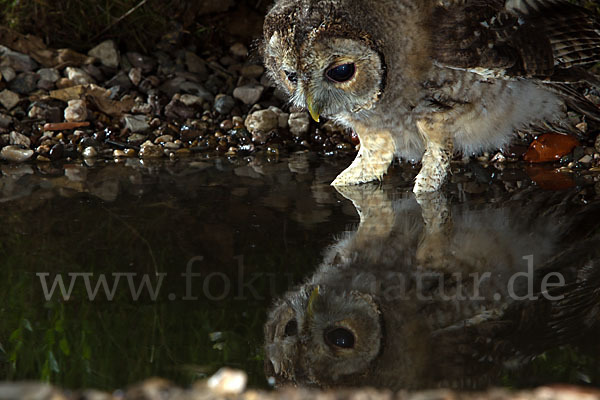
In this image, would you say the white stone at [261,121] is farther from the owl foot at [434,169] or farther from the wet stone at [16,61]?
the wet stone at [16,61]

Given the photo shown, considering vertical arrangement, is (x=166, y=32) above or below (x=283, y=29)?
below

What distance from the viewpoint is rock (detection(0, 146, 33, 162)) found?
425 cm

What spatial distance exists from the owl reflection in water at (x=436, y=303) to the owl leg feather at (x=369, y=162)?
561mm

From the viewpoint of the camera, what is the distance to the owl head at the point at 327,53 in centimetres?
309

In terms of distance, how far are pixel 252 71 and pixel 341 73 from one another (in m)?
2.06

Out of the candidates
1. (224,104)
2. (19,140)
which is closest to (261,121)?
(224,104)

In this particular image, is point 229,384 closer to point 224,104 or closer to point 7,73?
point 224,104

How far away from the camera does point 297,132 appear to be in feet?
15.0

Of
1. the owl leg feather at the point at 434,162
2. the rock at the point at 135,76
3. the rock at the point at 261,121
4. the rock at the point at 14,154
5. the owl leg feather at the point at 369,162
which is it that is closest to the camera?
the owl leg feather at the point at 434,162

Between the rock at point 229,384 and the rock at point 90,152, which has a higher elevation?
the rock at point 229,384

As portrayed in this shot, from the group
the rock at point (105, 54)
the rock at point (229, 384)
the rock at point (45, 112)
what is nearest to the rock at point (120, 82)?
the rock at point (105, 54)

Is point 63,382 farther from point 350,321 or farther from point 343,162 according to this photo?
point 343,162

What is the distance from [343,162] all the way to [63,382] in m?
2.62

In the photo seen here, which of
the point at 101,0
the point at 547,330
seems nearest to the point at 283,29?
the point at 547,330
